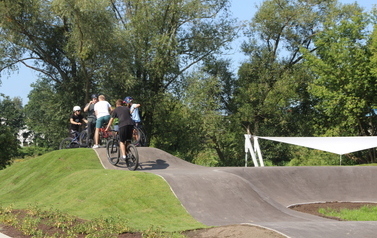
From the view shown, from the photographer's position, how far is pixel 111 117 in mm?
13844

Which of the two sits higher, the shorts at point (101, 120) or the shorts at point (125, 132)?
the shorts at point (101, 120)

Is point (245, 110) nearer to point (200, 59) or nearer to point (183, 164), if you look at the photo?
point (200, 59)

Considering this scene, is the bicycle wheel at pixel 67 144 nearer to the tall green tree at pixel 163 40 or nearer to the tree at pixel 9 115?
the tall green tree at pixel 163 40

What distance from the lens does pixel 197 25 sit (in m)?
32.9

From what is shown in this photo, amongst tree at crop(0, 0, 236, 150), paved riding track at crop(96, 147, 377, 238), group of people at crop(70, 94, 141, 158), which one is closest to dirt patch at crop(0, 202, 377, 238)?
paved riding track at crop(96, 147, 377, 238)

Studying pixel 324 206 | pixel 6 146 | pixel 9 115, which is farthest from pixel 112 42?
pixel 9 115

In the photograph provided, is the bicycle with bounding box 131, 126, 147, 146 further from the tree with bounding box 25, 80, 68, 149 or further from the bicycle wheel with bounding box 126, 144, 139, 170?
the tree with bounding box 25, 80, 68, 149

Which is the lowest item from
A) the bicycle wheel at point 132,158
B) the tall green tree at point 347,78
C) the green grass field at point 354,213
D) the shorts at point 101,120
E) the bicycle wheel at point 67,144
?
the green grass field at point 354,213

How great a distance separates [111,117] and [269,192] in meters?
4.53

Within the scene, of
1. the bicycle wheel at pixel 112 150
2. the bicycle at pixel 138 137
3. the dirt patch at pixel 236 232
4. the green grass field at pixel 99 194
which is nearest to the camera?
the dirt patch at pixel 236 232

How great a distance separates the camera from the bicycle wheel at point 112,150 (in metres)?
14.6

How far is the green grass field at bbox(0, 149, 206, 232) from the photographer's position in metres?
9.38

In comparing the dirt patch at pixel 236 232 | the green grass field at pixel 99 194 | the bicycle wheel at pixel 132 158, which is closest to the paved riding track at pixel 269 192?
the dirt patch at pixel 236 232

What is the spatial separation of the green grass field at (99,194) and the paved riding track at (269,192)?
0.38m
